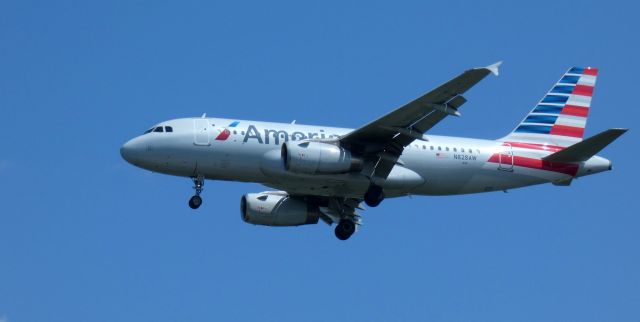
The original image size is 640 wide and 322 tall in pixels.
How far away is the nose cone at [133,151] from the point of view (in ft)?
162

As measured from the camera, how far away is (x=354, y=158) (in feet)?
160

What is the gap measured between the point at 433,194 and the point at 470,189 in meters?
1.60

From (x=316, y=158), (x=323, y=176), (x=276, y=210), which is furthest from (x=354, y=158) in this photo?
(x=276, y=210)

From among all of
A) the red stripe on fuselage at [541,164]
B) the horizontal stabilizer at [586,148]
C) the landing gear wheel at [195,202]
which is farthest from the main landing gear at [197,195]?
the horizontal stabilizer at [586,148]

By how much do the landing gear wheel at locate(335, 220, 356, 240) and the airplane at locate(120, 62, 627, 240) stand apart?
44mm

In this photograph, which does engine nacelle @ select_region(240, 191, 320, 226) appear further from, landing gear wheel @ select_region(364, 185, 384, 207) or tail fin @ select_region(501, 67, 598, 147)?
tail fin @ select_region(501, 67, 598, 147)

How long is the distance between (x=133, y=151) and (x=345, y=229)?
10271mm

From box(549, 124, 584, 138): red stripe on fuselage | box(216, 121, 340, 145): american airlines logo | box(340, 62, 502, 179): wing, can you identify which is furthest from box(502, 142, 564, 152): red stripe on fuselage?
box(216, 121, 340, 145): american airlines logo

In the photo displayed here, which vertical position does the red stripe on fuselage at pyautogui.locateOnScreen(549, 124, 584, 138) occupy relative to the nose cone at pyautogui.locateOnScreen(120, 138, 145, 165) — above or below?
A: above

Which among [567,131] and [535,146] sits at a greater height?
[567,131]

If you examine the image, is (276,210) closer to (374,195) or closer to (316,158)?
(374,195)

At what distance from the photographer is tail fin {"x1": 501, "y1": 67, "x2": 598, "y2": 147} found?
5462cm

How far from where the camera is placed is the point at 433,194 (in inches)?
2053

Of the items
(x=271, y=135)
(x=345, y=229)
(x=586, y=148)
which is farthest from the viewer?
(x=345, y=229)
